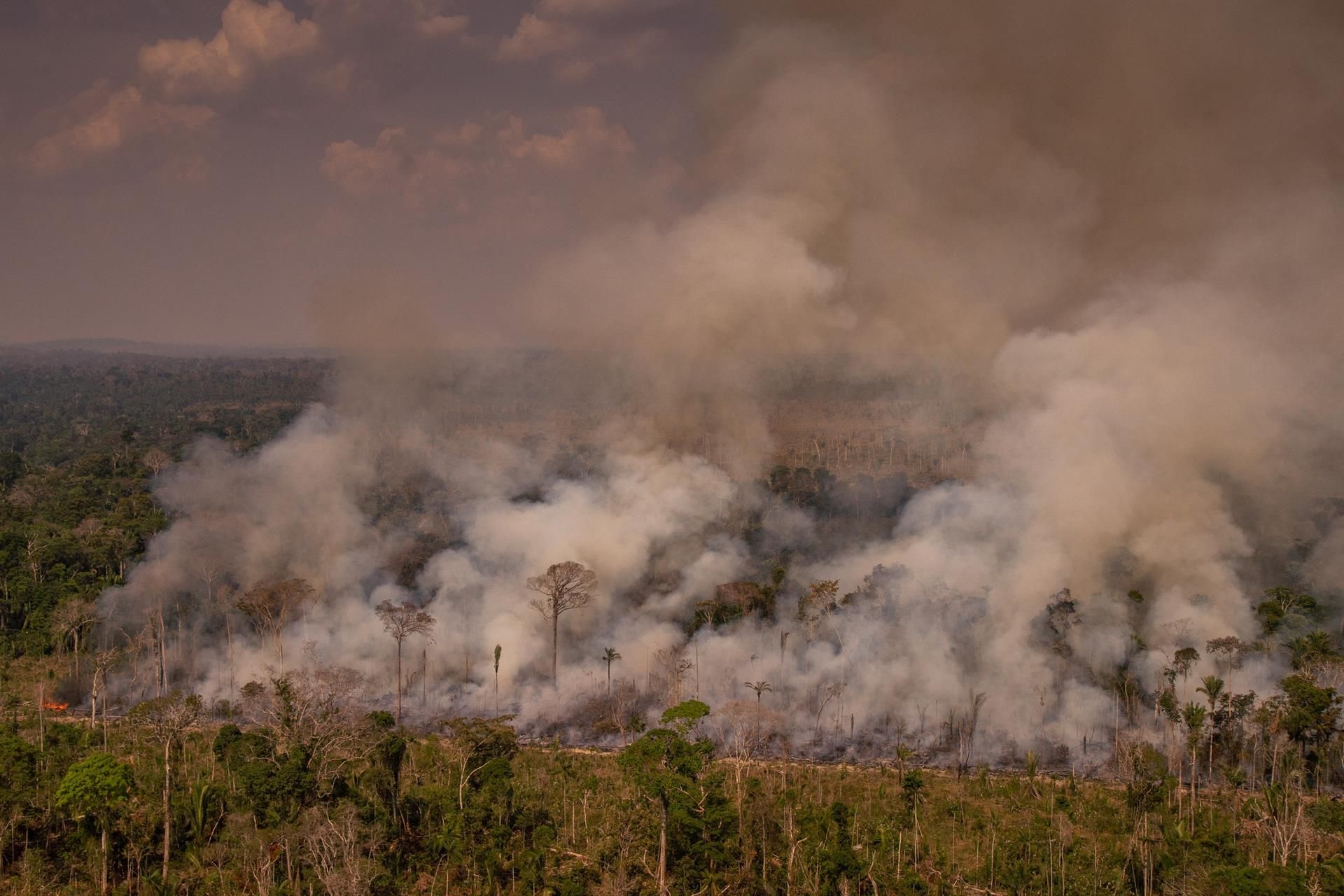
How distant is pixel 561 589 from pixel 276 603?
1522 cm

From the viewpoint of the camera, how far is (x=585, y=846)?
1167 inches

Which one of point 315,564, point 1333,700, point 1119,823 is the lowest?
point 1119,823

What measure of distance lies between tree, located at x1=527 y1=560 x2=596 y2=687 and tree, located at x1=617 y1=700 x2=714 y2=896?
60.6 ft

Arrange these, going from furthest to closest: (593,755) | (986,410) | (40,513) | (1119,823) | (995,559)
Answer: (986,410) < (40,513) < (995,559) < (593,755) < (1119,823)

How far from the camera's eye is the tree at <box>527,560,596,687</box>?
45863 millimetres

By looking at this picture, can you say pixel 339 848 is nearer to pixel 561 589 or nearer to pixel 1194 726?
pixel 561 589

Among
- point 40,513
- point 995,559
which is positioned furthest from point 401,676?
point 40,513

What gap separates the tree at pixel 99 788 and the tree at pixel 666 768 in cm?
1413

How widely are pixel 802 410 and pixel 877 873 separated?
7139 centimetres

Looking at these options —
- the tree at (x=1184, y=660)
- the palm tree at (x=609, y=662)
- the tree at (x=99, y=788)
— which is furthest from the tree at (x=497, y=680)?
the tree at (x=1184, y=660)

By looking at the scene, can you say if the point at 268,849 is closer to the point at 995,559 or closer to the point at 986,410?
the point at 995,559

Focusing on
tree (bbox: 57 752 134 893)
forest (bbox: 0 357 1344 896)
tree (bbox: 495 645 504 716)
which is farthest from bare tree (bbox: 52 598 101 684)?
tree (bbox: 57 752 134 893)

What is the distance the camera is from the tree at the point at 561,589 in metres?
45.9

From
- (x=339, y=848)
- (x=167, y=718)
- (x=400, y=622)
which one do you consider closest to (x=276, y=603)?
(x=400, y=622)
